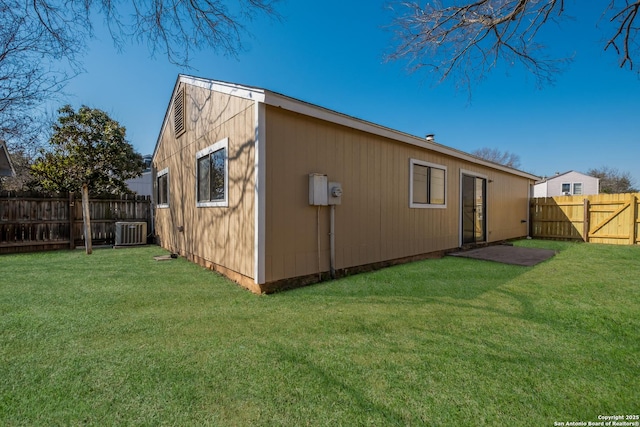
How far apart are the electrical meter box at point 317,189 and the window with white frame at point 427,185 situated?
2485mm

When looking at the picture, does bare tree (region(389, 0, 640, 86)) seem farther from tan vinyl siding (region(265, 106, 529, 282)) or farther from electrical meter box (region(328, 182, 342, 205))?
electrical meter box (region(328, 182, 342, 205))

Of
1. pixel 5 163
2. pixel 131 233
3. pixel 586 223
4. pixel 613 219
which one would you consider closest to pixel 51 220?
pixel 5 163

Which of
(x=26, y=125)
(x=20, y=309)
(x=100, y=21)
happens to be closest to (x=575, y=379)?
(x=20, y=309)

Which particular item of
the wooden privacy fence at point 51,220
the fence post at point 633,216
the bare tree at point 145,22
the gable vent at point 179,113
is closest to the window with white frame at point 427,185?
the bare tree at point 145,22

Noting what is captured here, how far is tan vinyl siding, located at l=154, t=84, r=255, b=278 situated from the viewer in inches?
158

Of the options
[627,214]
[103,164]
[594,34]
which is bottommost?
[627,214]

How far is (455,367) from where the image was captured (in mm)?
1983

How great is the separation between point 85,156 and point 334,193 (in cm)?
1157

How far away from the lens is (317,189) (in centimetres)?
420

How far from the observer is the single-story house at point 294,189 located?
152 inches

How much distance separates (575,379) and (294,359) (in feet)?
6.10

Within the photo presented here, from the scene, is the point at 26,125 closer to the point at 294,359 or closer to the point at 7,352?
the point at 7,352

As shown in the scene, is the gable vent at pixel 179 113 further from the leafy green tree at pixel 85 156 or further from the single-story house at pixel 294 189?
the leafy green tree at pixel 85 156

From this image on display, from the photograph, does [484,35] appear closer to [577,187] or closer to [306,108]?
A: [306,108]
